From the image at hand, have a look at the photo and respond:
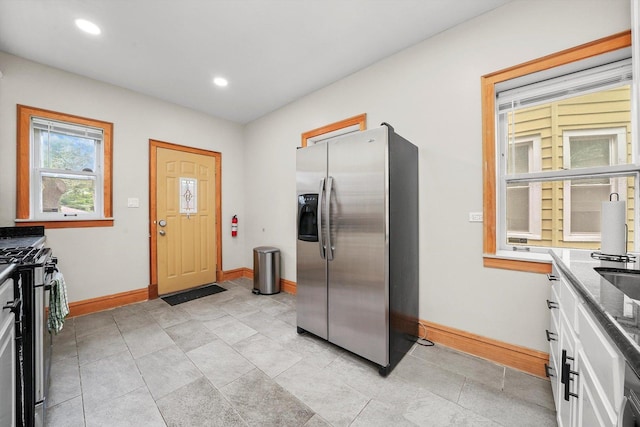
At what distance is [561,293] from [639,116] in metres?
1.14

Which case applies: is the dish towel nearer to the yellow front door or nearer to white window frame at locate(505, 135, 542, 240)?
the yellow front door

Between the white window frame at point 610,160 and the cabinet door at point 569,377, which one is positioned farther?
the white window frame at point 610,160

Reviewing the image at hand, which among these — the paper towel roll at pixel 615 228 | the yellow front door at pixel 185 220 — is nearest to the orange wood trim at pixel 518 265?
the paper towel roll at pixel 615 228

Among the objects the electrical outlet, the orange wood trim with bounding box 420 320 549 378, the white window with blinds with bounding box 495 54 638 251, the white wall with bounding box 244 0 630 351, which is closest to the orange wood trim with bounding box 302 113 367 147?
the white wall with bounding box 244 0 630 351

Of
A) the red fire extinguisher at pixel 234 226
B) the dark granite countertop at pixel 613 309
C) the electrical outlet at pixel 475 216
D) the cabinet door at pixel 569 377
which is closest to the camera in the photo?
the dark granite countertop at pixel 613 309

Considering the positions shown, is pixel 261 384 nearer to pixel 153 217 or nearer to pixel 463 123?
pixel 463 123

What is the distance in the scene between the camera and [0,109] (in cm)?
255

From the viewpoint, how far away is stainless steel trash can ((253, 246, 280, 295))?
12.2ft

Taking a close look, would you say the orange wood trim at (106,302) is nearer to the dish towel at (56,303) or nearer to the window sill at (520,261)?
the dish towel at (56,303)

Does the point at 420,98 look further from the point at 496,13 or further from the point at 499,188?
the point at 499,188

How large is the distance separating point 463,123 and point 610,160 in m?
0.99

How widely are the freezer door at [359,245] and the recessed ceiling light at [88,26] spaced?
2.28m

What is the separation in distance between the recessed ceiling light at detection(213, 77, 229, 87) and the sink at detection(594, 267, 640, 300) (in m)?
3.69

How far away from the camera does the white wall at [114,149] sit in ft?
8.57
